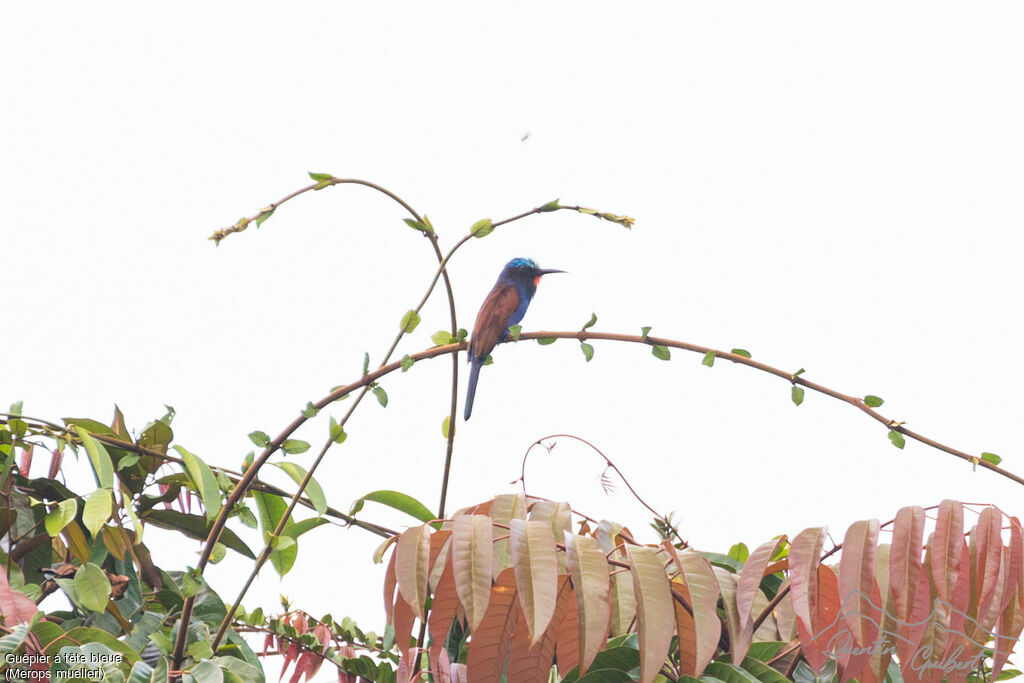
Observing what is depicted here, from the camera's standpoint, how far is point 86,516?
1.55 m

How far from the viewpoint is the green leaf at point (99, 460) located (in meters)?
1.64

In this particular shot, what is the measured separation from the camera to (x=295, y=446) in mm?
1603

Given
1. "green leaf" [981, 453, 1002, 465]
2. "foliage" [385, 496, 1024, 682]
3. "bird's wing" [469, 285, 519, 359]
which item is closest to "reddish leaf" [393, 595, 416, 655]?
"foliage" [385, 496, 1024, 682]

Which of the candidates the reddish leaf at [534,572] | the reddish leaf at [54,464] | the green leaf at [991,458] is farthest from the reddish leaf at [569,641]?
the reddish leaf at [54,464]

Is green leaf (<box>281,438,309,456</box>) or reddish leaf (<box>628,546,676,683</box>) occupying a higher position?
green leaf (<box>281,438,309,456</box>)

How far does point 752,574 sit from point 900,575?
0.75 feet

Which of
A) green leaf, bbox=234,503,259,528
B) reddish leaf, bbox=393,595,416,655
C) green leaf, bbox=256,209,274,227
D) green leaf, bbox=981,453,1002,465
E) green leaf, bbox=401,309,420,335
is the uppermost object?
→ green leaf, bbox=256,209,274,227

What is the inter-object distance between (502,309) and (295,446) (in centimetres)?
122

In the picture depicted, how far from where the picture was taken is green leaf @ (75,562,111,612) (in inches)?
61.4

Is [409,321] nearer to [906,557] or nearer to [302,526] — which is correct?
[302,526]

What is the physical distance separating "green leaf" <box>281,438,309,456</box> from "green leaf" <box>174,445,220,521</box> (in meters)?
0.20

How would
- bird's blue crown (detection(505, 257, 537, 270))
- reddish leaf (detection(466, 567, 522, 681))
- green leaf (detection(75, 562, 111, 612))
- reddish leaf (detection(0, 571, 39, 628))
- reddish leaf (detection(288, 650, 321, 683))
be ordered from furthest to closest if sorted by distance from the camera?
1. bird's blue crown (detection(505, 257, 537, 270))
2. reddish leaf (detection(288, 650, 321, 683))
3. green leaf (detection(75, 562, 111, 612))
4. reddish leaf (detection(0, 571, 39, 628))
5. reddish leaf (detection(466, 567, 522, 681))

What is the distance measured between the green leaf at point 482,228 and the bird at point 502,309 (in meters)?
0.76

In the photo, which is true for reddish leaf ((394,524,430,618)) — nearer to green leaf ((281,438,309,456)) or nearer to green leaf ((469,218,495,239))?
green leaf ((281,438,309,456))
